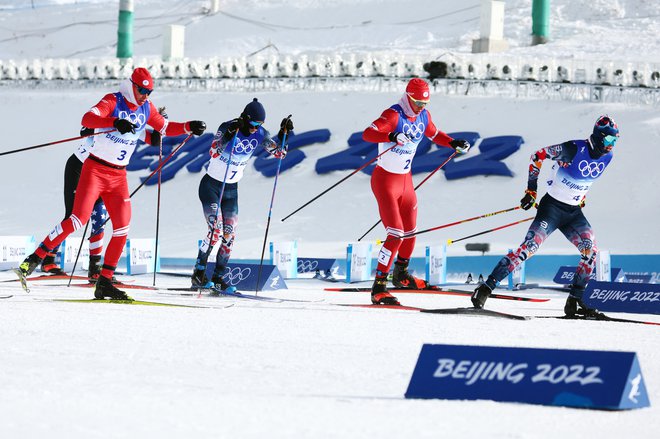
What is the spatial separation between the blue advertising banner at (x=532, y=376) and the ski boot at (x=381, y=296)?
16.8ft

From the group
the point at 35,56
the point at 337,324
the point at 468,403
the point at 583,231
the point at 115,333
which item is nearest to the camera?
the point at 468,403

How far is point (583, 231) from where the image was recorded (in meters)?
8.73

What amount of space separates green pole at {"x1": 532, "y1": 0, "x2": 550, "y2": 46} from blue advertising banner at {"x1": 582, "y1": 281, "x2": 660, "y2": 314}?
38.3 m

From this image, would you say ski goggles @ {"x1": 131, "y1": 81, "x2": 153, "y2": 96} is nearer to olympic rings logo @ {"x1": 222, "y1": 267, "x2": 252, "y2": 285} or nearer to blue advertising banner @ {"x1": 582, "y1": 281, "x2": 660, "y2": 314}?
olympic rings logo @ {"x1": 222, "y1": 267, "x2": 252, "y2": 285}

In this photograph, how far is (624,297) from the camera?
9.98 metres

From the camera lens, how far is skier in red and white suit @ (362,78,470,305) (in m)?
9.88

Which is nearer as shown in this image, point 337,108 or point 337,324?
point 337,324

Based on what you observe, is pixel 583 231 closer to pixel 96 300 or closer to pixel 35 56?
pixel 96 300

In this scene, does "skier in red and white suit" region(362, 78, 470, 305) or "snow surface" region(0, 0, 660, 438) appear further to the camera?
"skier in red and white suit" region(362, 78, 470, 305)

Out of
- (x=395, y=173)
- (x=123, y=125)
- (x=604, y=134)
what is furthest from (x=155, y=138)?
(x=604, y=134)

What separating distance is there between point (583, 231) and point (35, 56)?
61.4 metres

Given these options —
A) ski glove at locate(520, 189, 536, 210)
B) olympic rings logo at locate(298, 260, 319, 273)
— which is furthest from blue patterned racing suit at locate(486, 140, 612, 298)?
olympic rings logo at locate(298, 260, 319, 273)

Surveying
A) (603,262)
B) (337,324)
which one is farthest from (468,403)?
(603,262)

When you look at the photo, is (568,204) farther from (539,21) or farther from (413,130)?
(539,21)
